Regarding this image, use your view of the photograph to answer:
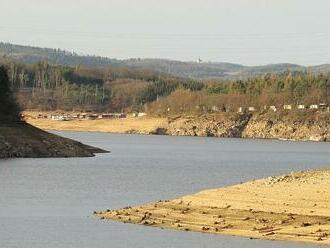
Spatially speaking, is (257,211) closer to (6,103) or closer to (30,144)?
(30,144)

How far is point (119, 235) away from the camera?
39.8 metres

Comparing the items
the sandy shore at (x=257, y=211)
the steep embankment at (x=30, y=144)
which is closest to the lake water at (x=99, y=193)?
the sandy shore at (x=257, y=211)

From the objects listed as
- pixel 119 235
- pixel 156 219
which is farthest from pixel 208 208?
pixel 119 235

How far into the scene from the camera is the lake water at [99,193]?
38594 millimetres

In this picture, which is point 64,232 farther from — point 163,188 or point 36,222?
point 163,188

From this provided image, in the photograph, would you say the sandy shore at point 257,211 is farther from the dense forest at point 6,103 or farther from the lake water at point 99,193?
the dense forest at point 6,103

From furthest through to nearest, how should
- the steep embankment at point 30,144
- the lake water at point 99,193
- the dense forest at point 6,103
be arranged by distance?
the dense forest at point 6,103
the steep embankment at point 30,144
the lake water at point 99,193

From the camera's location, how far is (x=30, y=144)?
9612cm

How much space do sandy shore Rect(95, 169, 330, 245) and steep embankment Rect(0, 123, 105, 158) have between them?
4606 cm

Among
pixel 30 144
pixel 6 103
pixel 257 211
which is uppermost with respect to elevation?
pixel 6 103

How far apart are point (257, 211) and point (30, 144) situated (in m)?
54.9

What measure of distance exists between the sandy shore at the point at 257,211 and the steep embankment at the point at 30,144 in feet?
151

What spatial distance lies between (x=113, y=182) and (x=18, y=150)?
2720 cm

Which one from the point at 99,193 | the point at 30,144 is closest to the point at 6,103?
the point at 30,144
